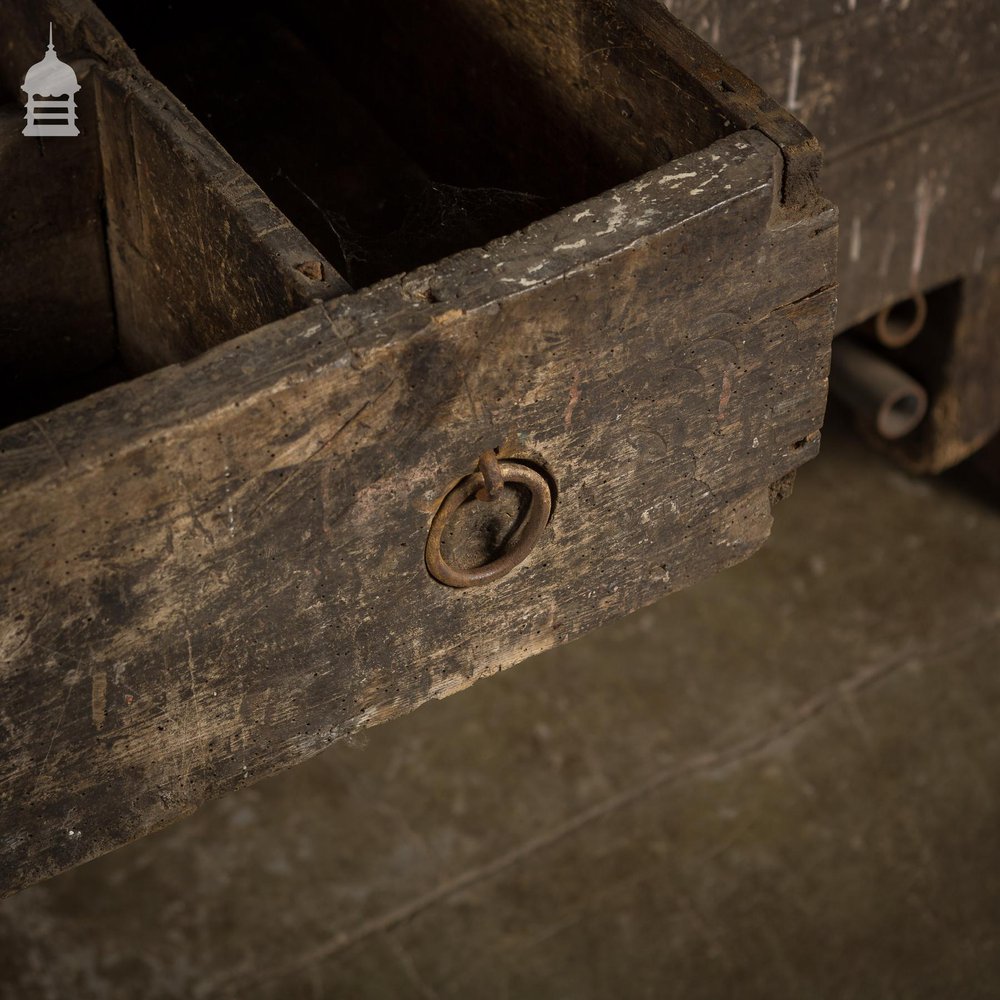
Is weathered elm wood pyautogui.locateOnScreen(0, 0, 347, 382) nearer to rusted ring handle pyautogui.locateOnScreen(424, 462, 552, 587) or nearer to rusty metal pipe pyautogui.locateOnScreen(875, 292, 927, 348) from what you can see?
rusted ring handle pyautogui.locateOnScreen(424, 462, 552, 587)

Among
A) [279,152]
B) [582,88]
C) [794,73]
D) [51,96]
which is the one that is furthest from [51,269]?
[794,73]

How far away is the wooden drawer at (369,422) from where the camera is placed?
2.17m

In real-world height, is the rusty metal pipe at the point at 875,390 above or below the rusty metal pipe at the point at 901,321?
below

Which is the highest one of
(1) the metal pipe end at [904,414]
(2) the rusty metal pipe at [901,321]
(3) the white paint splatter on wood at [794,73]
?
(3) the white paint splatter on wood at [794,73]

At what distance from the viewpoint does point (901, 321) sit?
15.3 feet

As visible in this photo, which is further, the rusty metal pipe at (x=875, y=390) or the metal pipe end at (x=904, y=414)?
the metal pipe end at (x=904, y=414)

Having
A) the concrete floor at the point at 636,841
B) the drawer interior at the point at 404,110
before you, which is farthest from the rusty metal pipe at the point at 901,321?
the drawer interior at the point at 404,110

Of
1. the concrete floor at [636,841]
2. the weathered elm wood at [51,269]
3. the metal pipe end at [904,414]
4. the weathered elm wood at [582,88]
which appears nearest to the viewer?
the weathered elm wood at [582,88]

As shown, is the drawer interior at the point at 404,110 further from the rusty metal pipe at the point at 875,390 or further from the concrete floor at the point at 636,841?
the concrete floor at the point at 636,841

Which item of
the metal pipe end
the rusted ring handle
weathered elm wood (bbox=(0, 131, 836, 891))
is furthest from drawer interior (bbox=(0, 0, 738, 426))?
the metal pipe end

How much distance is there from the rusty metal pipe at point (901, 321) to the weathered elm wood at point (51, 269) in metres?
Result: 2.27

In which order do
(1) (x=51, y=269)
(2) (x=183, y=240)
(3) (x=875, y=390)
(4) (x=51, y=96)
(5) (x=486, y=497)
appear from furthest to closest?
(3) (x=875, y=390) → (1) (x=51, y=269) → (4) (x=51, y=96) → (2) (x=183, y=240) → (5) (x=486, y=497)

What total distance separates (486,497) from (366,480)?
0.67 ft

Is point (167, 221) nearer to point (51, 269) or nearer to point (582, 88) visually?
point (51, 269)
